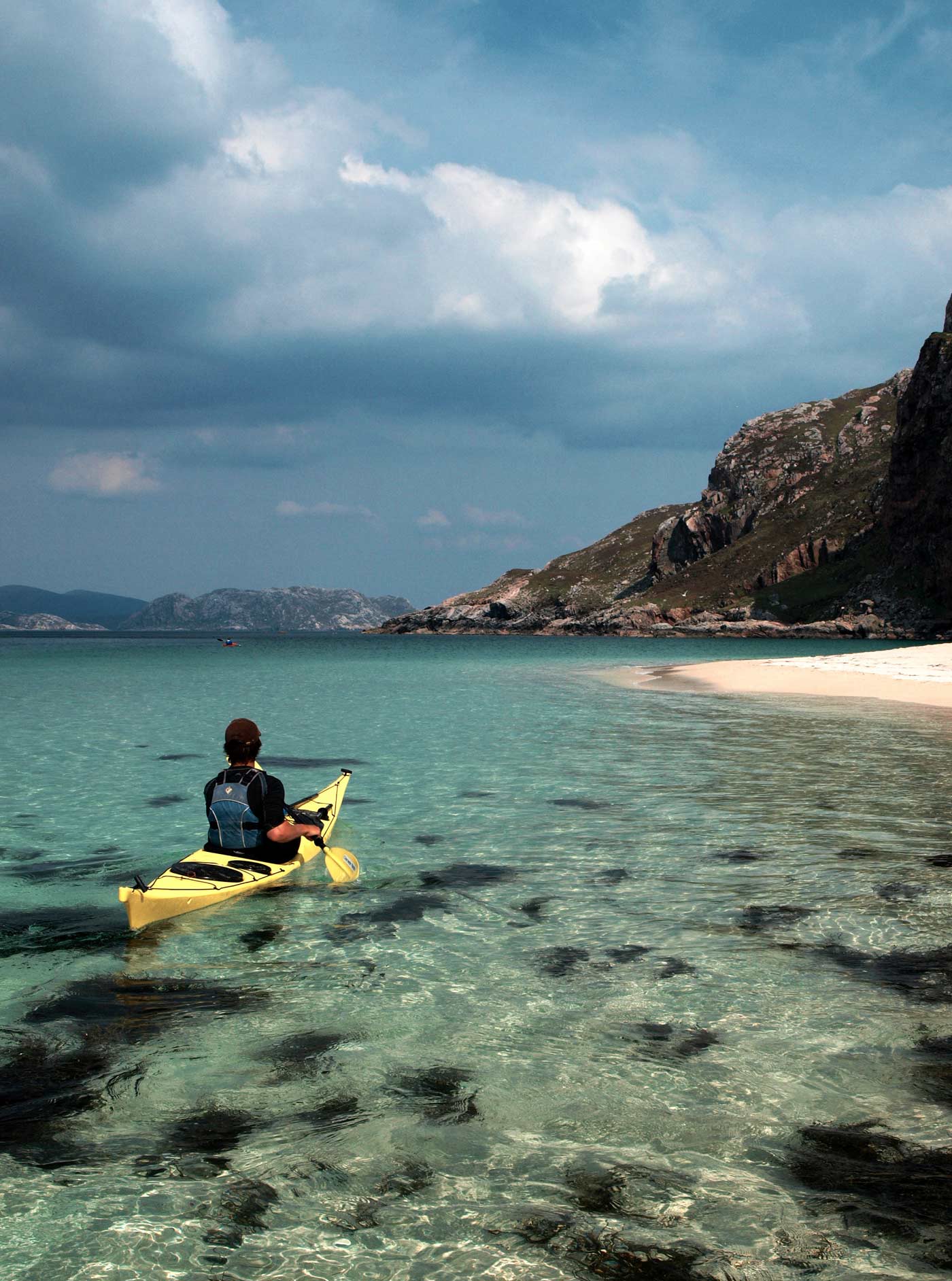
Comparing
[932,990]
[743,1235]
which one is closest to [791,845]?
[932,990]

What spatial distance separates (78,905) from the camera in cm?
1173

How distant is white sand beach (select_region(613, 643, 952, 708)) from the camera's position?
4094 centimetres

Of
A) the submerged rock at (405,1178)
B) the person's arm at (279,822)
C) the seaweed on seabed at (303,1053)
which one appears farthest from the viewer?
the person's arm at (279,822)

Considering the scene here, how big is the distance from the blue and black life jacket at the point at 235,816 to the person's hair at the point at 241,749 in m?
0.21

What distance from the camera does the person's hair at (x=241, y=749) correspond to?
36.5ft

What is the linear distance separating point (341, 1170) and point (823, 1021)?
14.5 feet

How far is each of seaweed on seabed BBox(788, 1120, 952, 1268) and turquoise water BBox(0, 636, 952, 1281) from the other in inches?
1.7

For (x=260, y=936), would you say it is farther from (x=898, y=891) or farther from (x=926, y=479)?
(x=926, y=479)

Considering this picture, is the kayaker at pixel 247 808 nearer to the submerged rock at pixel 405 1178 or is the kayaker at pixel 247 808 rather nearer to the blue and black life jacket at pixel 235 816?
the blue and black life jacket at pixel 235 816

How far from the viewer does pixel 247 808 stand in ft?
38.2

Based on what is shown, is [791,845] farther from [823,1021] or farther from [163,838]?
[163,838]

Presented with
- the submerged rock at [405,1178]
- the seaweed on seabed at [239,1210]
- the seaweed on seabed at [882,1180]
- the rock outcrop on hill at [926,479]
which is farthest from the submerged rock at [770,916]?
the rock outcrop on hill at [926,479]

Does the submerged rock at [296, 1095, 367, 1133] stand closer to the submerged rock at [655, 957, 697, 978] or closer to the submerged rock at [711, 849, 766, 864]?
the submerged rock at [655, 957, 697, 978]

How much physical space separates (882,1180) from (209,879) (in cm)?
820
